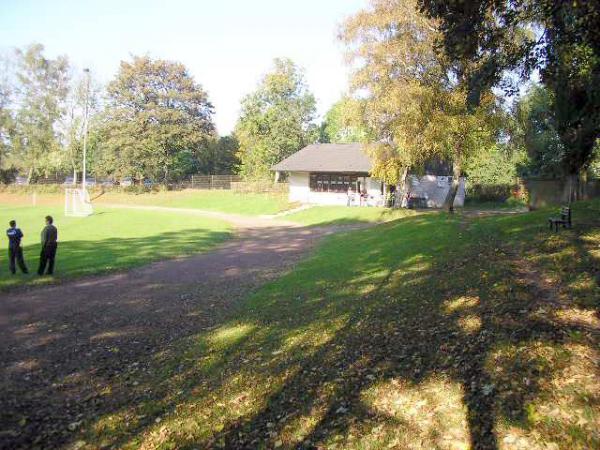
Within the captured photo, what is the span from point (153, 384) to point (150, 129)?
59.5 meters

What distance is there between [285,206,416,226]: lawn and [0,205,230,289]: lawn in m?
6.28

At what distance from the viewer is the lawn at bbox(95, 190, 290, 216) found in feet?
146

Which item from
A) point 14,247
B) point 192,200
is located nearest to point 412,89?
point 14,247

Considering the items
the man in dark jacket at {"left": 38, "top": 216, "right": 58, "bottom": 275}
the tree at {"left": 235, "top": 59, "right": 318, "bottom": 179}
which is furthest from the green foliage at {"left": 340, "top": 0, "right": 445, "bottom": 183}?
the tree at {"left": 235, "top": 59, "right": 318, "bottom": 179}

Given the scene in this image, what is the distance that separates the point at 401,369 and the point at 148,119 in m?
62.3

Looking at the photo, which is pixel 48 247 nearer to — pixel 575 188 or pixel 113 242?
pixel 113 242

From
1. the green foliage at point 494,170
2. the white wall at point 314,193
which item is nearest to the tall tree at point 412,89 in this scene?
the white wall at point 314,193

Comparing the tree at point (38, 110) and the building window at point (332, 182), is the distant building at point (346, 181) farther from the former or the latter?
the tree at point (38, 110)

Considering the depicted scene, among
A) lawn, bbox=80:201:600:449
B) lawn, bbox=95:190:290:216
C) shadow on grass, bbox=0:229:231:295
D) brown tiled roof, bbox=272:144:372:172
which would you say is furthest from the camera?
lawn, bbox=95:190:290:216

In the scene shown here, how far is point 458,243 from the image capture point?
15.7m

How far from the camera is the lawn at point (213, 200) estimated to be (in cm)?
4453

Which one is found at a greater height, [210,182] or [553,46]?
[553,46]

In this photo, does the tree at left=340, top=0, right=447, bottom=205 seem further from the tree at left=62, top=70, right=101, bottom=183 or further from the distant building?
the tree at left=62, top=70, right=101, bottom=183

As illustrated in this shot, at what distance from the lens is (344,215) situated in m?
34.0
